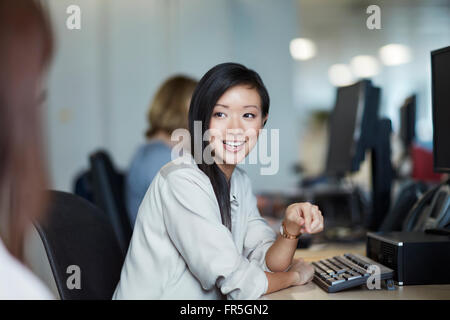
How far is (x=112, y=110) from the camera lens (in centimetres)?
439

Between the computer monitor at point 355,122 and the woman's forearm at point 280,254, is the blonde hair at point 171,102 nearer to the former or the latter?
the computer monitor at point 355,122

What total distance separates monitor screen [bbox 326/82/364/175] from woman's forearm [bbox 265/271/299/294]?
0.75 meters

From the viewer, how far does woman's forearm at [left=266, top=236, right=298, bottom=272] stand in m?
1.09

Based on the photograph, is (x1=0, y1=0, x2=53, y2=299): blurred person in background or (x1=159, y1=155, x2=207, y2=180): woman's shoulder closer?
(x1=0, y1=0, x2=53, y2=299): blurred person in background

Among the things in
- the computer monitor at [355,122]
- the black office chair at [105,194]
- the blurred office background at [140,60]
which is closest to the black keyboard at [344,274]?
the computer monitor at [355,122]

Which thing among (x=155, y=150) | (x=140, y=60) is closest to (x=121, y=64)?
(x=140, y=60)

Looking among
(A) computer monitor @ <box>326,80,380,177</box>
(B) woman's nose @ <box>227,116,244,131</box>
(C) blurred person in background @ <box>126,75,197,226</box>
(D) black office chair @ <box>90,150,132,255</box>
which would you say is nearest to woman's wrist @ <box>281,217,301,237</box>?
(B) woman's nose @ <box>227,116,244,131</box>

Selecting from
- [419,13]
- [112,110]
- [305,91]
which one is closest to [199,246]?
[112,110]

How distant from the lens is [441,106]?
131 centimetres

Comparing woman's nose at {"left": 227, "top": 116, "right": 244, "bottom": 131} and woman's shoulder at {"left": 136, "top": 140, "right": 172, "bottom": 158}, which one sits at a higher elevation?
woman's nose at {"left": 227, "top": 116, "right": 244, "bottom": 131}

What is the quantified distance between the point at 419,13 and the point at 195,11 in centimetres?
403

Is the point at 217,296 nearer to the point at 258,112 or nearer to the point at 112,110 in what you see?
the point at 258,112

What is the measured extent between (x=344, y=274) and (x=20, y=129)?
745mm

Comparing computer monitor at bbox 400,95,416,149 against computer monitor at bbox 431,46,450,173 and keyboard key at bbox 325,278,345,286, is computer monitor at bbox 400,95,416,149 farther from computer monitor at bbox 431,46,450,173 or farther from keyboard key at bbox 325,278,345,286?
keyboard key at bbox 325,278,345,286
